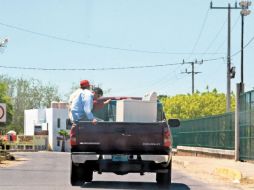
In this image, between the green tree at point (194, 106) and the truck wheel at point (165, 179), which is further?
the green tree at point (194, 106)

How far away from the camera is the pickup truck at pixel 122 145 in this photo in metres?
14.5

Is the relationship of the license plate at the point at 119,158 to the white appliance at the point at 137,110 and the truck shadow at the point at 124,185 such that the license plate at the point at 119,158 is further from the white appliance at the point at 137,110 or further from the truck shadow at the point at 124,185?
the white appliance at the point at 137,110

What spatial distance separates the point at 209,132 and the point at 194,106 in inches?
2478

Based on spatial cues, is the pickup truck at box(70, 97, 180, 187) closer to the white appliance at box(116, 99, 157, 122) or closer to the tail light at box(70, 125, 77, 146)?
the tail light at box(70, 125, 77, 146)

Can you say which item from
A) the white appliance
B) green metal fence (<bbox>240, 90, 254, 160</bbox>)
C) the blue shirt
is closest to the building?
green metal fence (<bbox>240, 90, 254, 160</bbox>)

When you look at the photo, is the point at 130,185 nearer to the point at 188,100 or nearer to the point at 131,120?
the point at 131,120

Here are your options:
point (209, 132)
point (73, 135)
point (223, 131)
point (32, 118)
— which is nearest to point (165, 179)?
point (73, 135)

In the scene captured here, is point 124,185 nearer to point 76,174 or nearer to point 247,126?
point 76,174

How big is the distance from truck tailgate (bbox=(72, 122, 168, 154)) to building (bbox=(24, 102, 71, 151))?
9690cm

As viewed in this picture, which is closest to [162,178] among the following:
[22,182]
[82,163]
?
[82,163]

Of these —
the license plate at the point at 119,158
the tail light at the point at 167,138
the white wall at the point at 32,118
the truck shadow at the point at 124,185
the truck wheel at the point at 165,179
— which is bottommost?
the truck shadow at the point at 124,185

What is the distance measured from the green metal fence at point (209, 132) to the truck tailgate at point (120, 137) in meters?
18.0

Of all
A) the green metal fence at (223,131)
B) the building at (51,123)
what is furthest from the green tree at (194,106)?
the green metal fence at (223,131)

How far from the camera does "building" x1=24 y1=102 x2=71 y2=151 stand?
369 ft
